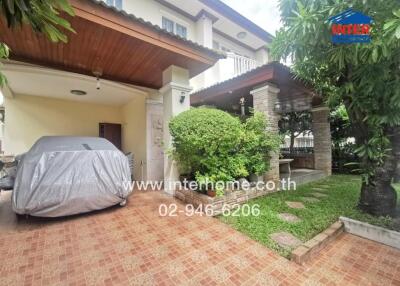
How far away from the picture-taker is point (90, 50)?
14.2 ft

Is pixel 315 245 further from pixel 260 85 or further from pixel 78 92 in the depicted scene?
pixel 78 92

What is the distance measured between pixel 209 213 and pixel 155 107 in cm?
428

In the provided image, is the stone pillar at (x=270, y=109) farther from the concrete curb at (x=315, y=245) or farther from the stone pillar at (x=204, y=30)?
the stone pillar at (x=204, y=30)

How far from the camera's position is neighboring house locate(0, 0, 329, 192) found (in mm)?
3977

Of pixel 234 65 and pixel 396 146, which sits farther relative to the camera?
pixel 234 65

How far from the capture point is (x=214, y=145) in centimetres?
420

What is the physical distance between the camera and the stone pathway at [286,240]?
278cm

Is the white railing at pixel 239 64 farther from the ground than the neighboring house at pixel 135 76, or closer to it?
farther from the ground

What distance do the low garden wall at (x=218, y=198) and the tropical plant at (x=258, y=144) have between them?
2.13 ft

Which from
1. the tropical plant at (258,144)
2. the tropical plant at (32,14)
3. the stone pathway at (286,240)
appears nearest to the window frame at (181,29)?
the tropical plant at (258,144)

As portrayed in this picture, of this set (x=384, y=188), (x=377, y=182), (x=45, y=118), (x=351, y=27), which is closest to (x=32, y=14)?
(x=351, y=27)

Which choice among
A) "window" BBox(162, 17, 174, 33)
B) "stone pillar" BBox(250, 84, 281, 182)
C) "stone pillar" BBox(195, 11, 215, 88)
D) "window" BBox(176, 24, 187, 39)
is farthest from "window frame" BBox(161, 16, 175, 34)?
"stone pillar" BBox(250, 84, 281, 182)

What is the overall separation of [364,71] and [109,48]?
4.86m

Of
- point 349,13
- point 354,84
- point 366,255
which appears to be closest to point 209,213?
point 366,255
